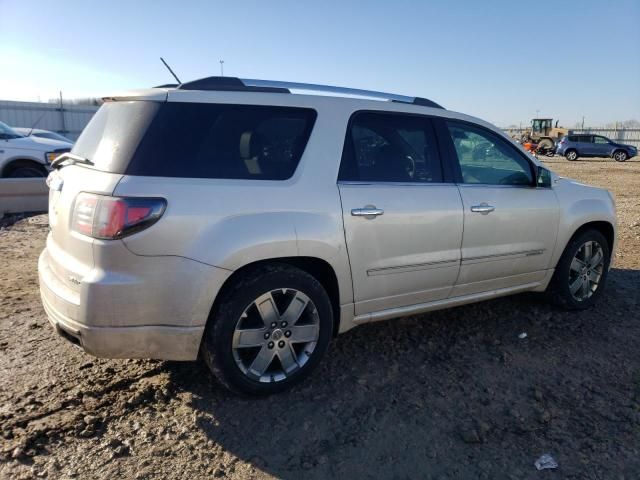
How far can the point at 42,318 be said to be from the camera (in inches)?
171

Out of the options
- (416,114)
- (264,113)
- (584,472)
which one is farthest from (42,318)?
(584,472)

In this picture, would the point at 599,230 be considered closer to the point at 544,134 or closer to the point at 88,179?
the point at 88,179

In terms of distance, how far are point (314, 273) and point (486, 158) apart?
6.04ft

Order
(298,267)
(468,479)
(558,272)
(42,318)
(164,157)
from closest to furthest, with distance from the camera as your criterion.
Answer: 1. (468,479)
2. (164,157)
3. (298,267)
4. (42,318)
5. (558,272)

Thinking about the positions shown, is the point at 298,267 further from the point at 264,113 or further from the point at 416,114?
the point at 416,114

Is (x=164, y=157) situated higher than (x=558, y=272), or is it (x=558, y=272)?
(x=164, y=157)

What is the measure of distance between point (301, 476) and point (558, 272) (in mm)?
3165

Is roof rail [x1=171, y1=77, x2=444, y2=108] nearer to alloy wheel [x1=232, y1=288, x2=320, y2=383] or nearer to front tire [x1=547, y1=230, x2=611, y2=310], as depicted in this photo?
alloy wheel [x1=232, y1=288, x2=320, y2=383]

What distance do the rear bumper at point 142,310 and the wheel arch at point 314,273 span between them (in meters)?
0.12

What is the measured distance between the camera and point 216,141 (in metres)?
3.01

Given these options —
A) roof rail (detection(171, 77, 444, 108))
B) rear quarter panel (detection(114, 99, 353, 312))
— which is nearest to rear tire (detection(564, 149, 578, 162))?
roof rail (detection(171, 77, 444, 108))

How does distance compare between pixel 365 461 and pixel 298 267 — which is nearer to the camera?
pixel 365 461

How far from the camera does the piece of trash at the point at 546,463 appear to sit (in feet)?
8.68

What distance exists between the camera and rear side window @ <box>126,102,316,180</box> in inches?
111
